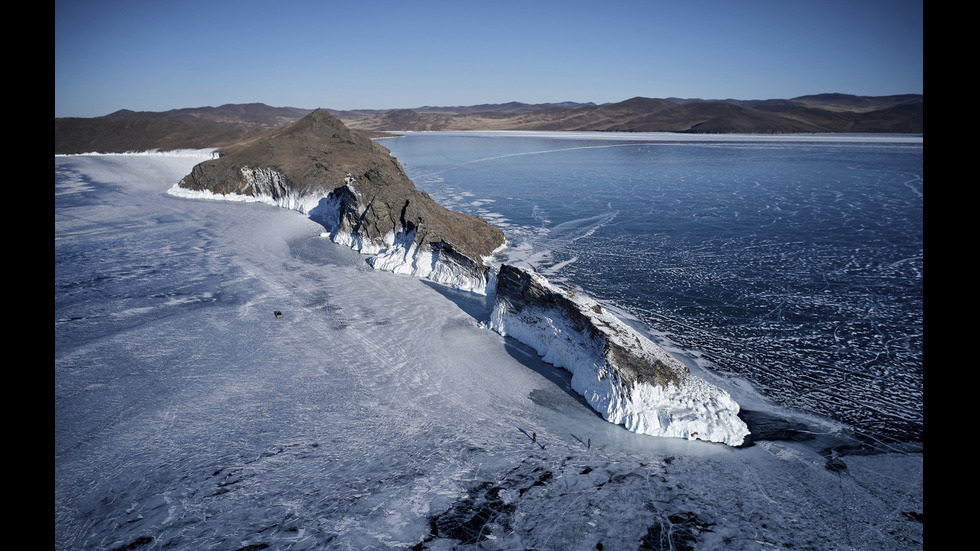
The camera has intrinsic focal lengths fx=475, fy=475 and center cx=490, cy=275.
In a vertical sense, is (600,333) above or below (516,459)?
above

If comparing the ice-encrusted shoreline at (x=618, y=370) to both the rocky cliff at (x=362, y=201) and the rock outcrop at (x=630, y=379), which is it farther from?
the rocky cliff at (x=362, y=201)

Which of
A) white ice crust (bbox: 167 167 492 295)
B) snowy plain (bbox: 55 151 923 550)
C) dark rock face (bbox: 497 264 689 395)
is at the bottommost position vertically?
snowy plain (bbox: 55 151 923 550)

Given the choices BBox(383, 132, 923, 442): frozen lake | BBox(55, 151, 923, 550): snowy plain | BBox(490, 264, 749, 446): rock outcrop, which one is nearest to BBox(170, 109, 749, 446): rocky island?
BBox(490, 264, 749, 446): rock outcrop

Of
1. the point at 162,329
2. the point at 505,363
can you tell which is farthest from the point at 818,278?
the point at 162,329

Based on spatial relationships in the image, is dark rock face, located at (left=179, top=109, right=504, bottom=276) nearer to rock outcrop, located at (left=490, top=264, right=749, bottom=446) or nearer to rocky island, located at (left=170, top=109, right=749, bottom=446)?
rocky island, located at (left=170, top=109, right=749, bottom=446)

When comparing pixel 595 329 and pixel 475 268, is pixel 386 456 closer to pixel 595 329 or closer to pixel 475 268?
pixel 595 329

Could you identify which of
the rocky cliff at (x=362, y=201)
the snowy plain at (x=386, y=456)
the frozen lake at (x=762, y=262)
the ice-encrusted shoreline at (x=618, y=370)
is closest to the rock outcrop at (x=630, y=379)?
the ice-encrusted shoreline at (x=618, y=370)
